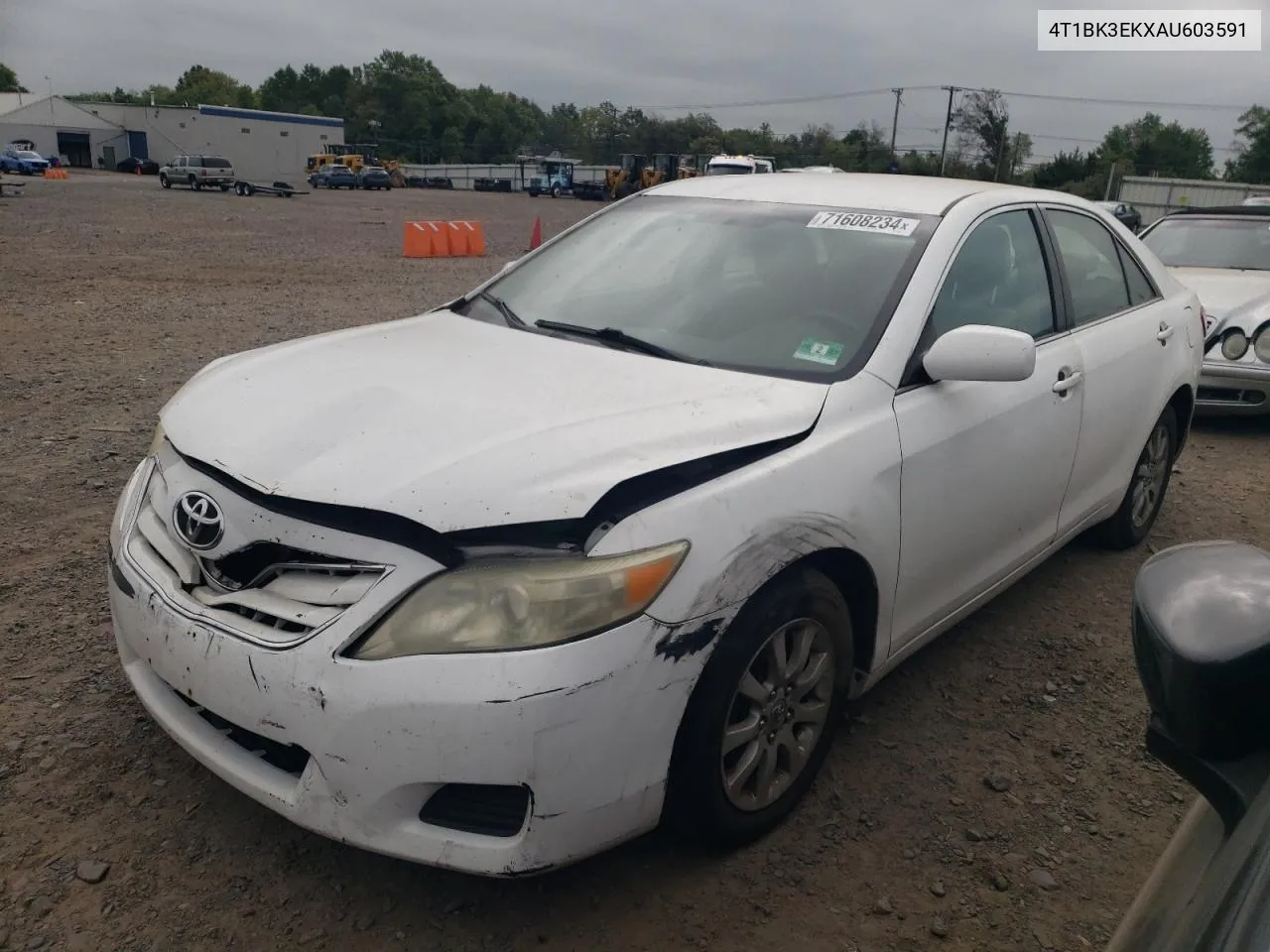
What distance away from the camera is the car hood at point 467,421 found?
2.01 metres

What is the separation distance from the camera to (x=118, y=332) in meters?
8.29

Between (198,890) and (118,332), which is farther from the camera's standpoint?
(118,332)

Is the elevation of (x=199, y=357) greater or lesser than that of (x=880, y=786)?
greater

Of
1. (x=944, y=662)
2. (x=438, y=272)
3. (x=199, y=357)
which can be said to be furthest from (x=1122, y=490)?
(x=438, y=272)

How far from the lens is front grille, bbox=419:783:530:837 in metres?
1.95

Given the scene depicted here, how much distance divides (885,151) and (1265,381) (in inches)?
2522

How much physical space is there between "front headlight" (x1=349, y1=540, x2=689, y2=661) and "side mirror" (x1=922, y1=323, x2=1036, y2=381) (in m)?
1.23

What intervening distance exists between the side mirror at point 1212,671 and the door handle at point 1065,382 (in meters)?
1.94

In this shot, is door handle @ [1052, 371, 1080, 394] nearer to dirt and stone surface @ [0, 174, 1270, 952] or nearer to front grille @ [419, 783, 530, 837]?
dirt and stone surface @ [0, 174, 1270, 952]

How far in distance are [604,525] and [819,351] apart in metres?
1.04

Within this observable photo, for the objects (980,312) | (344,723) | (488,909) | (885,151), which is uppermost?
(885,151)

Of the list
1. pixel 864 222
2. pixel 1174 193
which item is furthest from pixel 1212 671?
pixel 1174 193

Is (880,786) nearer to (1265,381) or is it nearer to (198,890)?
(198,890)

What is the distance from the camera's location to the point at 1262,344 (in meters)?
6.64
